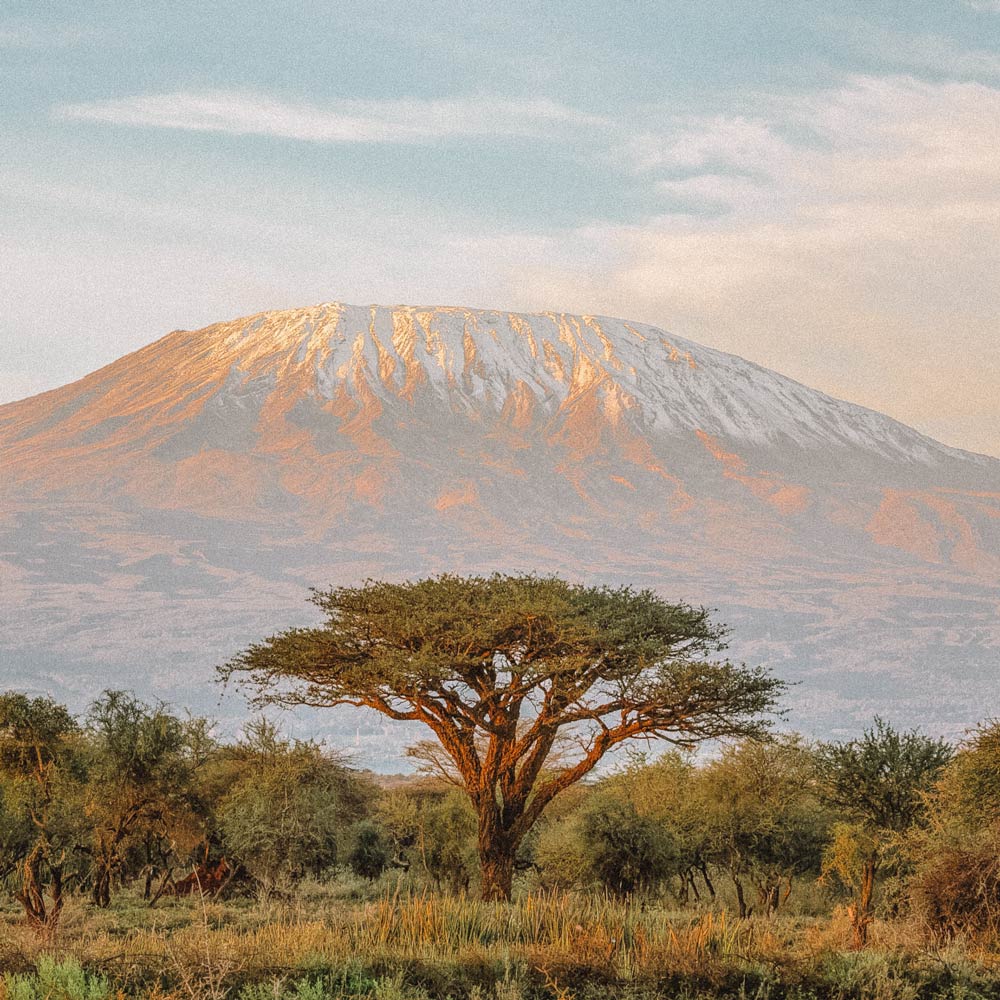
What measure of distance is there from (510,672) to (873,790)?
1174 cm

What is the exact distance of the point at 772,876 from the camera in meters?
39.4

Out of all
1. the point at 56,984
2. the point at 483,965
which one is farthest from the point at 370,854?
the point at 56,984

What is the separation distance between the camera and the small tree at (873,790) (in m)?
33.6

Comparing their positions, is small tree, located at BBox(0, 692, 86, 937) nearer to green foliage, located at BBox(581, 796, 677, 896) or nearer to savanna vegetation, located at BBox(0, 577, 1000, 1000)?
savanna vegetation, located at BBox(0, 577, 1000, 1000)

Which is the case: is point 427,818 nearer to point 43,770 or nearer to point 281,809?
point 281,809

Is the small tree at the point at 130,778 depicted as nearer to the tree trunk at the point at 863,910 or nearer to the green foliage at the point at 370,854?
the green foliage at the point at 370,854

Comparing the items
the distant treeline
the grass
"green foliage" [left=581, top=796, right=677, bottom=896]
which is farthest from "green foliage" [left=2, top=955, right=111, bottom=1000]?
"green foliage" [left=581, top=796, right=677, bottom=896]

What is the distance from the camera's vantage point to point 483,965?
13.3 metres

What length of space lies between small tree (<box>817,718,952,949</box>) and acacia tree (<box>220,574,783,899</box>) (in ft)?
20.2

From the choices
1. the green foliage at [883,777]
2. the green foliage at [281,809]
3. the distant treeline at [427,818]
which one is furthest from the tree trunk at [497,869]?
the green foliage at [883,777]

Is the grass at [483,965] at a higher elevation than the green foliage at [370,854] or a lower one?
higher

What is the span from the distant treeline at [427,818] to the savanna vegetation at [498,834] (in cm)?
10

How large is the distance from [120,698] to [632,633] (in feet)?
47.7

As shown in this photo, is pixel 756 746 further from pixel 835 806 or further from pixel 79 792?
pixel 79 792
